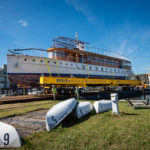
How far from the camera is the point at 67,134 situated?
362cm

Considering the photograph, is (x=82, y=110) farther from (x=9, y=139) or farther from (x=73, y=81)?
(x=73, y=81)

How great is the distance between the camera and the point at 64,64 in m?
20.1

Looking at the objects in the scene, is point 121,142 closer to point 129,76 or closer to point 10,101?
point 10,101

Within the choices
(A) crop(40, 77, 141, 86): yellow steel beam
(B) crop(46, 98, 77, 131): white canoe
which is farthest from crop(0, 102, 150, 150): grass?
(A) crop(40, 77, 141, 86): yellow steel beam

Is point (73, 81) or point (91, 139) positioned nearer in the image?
point (91, 139)

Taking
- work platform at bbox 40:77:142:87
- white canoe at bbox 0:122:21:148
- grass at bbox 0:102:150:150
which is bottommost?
grass at bbox 0:102:150:150

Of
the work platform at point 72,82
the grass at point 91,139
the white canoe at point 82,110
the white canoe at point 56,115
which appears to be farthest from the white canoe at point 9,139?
the work platform at point 72,82

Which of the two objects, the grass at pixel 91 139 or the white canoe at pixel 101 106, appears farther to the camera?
the white canoe at pixel 101 106

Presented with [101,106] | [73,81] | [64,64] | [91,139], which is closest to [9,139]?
[91,139]

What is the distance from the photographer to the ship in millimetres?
16000

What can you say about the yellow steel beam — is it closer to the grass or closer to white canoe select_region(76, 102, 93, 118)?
white canoe select_region(76, 102, 93, 118)

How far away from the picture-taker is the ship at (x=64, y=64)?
16000 mm

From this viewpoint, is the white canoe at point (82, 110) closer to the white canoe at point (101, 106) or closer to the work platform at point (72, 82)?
the white canoe at point (101, 106)

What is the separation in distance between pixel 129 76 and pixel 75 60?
66.7 ft
